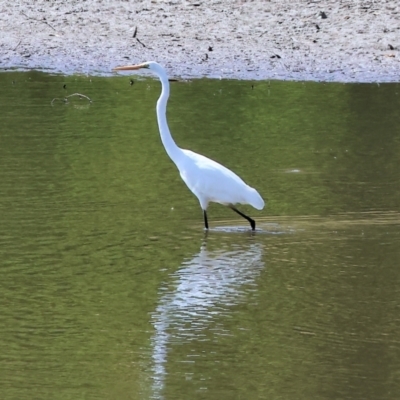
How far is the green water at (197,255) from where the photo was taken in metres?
5.57

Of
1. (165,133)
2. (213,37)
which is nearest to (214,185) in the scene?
(165,133)

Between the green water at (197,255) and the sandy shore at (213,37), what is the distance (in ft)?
6.09

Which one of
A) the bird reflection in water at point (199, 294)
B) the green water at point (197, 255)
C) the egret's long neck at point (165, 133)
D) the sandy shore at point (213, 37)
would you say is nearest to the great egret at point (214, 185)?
the egret's long neck at point (165, 133)

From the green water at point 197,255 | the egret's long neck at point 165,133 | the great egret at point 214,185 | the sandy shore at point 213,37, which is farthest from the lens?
the sandy shore at point 213,37

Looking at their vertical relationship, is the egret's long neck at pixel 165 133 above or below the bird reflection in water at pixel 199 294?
above

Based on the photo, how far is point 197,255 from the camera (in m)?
7.88

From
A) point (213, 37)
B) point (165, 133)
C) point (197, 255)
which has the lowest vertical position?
point (197, 255)

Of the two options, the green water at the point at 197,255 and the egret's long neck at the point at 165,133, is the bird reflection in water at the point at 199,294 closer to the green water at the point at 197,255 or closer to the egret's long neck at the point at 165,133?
the green water at the point at 197,255

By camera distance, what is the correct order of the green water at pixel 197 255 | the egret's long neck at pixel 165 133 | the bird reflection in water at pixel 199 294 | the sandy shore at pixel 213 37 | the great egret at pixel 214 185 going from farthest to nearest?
the sandy shore at pixel 213 37
the egret's long neck at pixel 165 133
the great egret at pixel 214 185
the bird reflection in water at pixel 199 294
the green water at pixel 197 255

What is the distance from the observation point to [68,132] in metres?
11.6

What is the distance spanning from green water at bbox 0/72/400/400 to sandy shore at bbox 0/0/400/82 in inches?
73.1

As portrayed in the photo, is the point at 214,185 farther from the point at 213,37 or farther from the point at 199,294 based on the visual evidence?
the point at 213,37

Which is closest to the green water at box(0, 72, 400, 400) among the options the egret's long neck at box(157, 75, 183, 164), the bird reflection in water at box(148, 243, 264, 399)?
the bird reflection in water at box(148, 243, 264, 399)

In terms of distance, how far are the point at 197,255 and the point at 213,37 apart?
859cm
